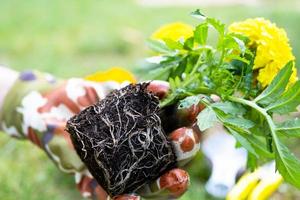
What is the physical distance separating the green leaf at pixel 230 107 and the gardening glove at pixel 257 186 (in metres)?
0.39

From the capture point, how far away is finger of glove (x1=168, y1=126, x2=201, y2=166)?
1.26m

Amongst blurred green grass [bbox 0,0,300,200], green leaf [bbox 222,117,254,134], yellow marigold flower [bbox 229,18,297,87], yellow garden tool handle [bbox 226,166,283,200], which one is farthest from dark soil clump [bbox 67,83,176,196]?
blurred green grass [bbox 0,0,300,200]

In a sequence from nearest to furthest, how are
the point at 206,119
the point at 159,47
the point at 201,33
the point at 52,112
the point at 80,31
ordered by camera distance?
1. the point at 206,119
2. the point at 201,33
3. the point at 159,47
4. the point at 52,112
5. the point at 80,31

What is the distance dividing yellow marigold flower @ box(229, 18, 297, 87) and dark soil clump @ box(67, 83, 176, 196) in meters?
0.23

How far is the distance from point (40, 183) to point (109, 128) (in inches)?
29.6

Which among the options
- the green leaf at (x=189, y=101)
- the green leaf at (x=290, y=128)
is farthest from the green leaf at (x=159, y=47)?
the green leaf at (x=290, y=128)

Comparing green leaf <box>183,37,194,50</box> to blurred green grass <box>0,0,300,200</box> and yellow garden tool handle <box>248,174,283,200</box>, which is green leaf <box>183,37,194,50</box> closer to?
yellow garden tool handle <box>248,174,283,200</box>

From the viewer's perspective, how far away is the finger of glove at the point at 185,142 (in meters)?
1.26

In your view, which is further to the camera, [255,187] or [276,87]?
[255,187]

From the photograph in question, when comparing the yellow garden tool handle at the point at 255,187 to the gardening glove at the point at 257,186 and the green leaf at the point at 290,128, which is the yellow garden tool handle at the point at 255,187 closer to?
the gardening glove at the point at 257,186

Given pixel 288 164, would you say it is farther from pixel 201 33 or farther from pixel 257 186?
pixel 257 186

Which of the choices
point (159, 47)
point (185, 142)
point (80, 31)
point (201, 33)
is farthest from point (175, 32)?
point (80, 31)

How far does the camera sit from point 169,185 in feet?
4.14

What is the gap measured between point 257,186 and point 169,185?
451mm
